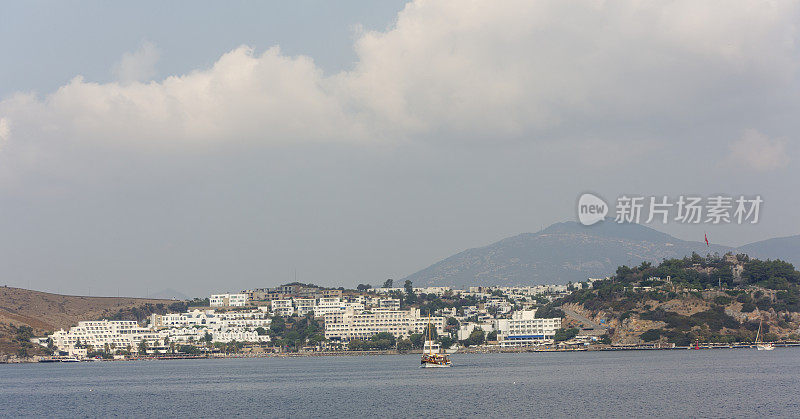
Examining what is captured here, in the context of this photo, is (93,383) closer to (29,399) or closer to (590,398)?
(29,399)

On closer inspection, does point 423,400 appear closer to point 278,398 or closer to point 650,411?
point 278,398

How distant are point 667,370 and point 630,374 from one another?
8.35 meters

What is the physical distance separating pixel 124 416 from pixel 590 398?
4326 cm

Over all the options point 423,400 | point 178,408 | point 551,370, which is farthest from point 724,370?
point 178,408

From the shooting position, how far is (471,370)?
456ft

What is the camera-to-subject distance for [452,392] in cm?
9738

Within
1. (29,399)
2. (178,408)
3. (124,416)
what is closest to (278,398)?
(178,408)

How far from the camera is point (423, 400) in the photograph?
8962cm

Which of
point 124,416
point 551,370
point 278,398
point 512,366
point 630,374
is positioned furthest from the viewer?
point 512,366

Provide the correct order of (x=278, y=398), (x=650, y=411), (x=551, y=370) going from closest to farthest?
(x=650, y=411), (x=278, y=398), (x=551, y=370)

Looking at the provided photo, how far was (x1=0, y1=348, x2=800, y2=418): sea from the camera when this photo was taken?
78500mm

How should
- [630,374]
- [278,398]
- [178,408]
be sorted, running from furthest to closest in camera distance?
[630,374], [278,398], [178,408]

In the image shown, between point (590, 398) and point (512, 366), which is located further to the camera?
point (512, 366)

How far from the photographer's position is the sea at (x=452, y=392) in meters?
78.5
